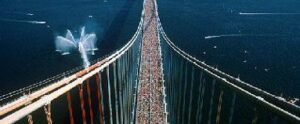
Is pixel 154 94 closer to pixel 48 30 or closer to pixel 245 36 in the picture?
pixel 245 36

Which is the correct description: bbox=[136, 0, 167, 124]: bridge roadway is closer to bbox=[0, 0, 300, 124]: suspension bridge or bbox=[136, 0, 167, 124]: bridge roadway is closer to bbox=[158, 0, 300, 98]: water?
bbox=[0, 0, 300, 124]: suspension bridge

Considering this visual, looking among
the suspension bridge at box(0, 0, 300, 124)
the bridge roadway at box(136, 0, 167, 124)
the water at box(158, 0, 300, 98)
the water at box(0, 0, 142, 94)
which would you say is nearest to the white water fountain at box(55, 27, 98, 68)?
the water at box(0, 0, 142, 94)

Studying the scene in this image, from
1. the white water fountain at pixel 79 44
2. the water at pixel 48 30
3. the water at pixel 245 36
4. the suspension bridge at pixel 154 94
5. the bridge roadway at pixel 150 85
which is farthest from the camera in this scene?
the white water fountain at pixel 79 44

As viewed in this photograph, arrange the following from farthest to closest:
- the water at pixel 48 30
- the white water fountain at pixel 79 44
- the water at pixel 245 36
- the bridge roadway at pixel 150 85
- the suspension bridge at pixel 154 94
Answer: the white water fountain at pixel 79 44 < the water at pixel 48 30 < the water at pixel 245 36 < the bridge roadway at pixel 150 85 < the suspension bridge at pixel 154 94

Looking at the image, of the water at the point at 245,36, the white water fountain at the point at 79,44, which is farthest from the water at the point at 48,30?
the water at the point at 245,36

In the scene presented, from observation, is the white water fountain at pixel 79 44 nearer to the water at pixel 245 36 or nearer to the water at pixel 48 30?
the water at pixel 48 30

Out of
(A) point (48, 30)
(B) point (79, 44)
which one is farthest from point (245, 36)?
(A) point (48, 30)
